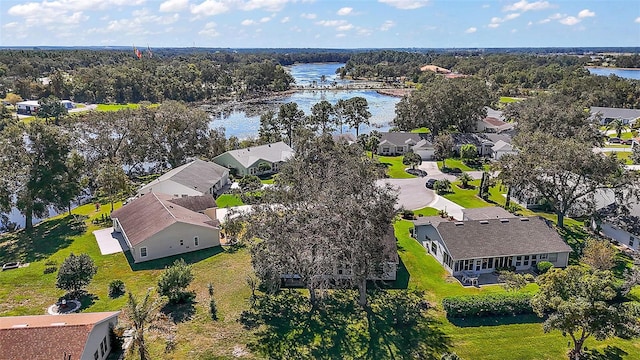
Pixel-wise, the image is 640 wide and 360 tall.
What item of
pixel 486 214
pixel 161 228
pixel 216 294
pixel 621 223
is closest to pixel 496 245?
pixel 486 214

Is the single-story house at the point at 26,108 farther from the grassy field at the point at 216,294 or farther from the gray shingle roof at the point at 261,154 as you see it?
the grassy field at the point at 216,294

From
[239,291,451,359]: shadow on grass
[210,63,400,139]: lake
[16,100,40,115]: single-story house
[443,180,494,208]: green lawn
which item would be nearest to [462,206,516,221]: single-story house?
[443,180,494,208]: green lawn

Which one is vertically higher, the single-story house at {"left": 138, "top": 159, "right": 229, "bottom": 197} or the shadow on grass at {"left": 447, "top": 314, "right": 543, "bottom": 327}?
the single-story house at {"left": 138, "top": 159, "right": 229, "bottom": 197}

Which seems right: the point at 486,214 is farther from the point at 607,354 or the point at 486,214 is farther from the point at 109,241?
the point at 109,241

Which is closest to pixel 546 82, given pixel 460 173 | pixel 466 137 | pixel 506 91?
pixel 506 91

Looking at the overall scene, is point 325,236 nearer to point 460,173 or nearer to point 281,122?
point 460,173

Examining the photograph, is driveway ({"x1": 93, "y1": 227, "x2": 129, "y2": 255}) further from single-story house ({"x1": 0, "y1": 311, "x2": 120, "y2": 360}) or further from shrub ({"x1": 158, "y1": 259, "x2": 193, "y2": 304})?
single-story house ({"x1": 0, "y1": 311, "x2": 120, "y2": 360})

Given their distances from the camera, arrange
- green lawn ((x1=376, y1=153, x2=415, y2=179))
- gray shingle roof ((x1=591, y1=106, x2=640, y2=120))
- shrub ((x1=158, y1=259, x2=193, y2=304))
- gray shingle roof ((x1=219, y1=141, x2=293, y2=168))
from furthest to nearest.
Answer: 1. gray shingle roof ((x1=591, y1=106, x2=640, y2=120))
2. gray shingle roof ((x1=219, y1=141, x2=293, y2=168))
3. green lawn ((x1=376, y1=153, x2=415, y2=179))
4. shrub ((x1=158, y1=259, x2=193, y2=304))
